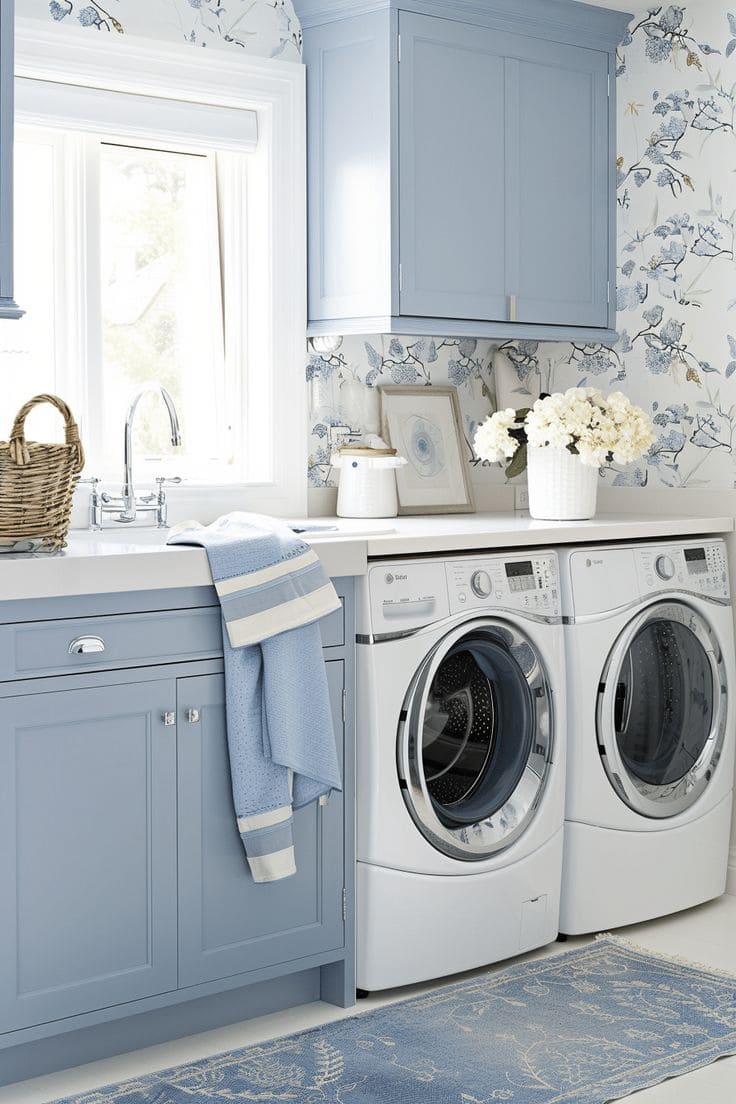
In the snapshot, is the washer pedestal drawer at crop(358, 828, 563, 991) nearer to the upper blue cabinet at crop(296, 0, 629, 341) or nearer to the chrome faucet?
the chrome faucet

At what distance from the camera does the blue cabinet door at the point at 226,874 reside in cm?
266

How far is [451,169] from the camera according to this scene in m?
3.51

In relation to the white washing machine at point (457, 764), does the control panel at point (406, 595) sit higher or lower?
higher

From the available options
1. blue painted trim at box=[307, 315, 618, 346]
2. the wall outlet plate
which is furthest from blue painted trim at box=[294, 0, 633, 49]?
the wall outlet plate

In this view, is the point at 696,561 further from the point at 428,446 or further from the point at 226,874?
the point at 226,874

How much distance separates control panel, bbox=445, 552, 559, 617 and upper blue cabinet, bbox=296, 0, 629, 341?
0.68 metres

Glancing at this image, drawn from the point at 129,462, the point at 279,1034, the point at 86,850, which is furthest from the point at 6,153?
the point at 279,1034

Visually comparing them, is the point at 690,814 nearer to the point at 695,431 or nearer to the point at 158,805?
the point at 695,431

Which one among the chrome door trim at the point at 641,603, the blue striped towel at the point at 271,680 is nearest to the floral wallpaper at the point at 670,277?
the chrome door trim at the point at 641,603

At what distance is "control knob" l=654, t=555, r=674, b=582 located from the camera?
347 centimetres

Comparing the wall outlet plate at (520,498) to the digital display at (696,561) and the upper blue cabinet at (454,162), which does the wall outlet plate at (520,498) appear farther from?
the digital display at (696,561)

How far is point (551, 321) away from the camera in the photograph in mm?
3771

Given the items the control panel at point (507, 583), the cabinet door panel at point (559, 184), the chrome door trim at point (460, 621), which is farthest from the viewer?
the cabinet door panel at point (559, 184)

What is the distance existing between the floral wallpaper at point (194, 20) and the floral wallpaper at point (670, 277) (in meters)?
0.81
